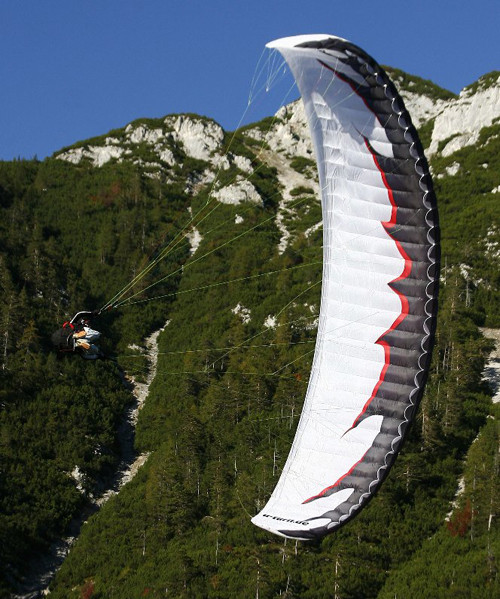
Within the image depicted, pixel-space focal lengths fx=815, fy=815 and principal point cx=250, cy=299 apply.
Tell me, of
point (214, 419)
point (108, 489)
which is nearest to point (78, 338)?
point (214, 419)

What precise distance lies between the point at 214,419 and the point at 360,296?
36.4 m

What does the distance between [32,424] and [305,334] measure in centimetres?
1906

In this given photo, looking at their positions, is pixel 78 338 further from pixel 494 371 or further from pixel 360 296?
pixel 494 371

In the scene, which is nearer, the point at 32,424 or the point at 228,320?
the point at 32,424

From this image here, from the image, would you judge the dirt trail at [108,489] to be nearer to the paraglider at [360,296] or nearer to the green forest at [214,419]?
the green forest at [214,419]

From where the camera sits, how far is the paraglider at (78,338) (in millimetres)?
17156

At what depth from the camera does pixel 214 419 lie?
162ft

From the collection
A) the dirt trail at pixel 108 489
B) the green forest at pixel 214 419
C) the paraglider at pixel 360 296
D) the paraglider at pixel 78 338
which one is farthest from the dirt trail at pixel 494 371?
→ the paraglider at pixel 360 296

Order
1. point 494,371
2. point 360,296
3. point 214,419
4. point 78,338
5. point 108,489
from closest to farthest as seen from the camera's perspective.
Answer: point 360,296
point 78,338
point 108,489
point 494,371
point 214,419

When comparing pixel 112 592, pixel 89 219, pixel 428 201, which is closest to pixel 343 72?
pixel 428 201

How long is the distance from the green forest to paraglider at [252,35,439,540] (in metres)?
8.62

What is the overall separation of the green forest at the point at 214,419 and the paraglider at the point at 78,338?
593cm

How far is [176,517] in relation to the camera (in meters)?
40.5

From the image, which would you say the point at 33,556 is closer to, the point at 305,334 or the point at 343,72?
the point at 305,334
